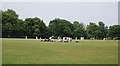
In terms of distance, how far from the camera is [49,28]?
8056 centimetres

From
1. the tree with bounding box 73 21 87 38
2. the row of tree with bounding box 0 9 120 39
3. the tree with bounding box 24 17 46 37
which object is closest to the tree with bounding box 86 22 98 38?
the row of tree with bounding box 0 9 120 39

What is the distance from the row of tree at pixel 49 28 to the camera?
70312 millimetres

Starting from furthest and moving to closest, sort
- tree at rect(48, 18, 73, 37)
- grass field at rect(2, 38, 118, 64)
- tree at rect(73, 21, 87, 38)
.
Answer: tree at rect(73, 21, 87, 38) → tree at rect(48, 18, 73, 37) → grass field at rect(2, 38, 118, 64)

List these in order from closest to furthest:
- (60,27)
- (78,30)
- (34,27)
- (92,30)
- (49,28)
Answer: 1. (34,27)
2. (49,28)
3. (60,27)
4. (78,30)
5. (92,30)

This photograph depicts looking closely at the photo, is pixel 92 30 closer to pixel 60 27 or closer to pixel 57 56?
pixel 60 27

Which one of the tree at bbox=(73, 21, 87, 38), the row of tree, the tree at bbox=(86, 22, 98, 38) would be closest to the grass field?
the row of tree

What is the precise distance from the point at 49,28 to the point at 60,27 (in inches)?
144

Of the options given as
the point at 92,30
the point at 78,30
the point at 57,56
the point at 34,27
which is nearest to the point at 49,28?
the point at 34,27

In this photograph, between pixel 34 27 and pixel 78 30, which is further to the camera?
pixel 78 30

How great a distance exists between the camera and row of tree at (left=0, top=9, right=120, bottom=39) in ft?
231

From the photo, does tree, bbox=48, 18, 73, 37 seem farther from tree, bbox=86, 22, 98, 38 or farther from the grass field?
the grass field

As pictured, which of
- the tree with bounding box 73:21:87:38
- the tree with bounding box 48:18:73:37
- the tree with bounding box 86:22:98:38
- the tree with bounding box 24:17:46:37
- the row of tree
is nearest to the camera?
the row of tree

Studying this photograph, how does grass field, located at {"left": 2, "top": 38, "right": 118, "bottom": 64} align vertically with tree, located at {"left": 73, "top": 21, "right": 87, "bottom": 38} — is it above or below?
below

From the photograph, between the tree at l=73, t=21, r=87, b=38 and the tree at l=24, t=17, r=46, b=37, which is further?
the tree at l=73, t=21, r=87, b=38
